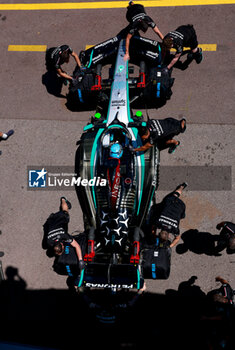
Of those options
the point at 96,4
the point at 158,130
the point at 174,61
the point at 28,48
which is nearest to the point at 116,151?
the point at 158,130

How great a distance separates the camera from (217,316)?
20.4 ft

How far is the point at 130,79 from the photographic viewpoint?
8195 millimetres

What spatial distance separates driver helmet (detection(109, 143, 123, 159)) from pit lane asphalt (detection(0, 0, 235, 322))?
70.5 inches

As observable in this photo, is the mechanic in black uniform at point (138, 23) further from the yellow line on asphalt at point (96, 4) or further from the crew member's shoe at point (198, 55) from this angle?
the yellow line on asphalt at point (96, 4)

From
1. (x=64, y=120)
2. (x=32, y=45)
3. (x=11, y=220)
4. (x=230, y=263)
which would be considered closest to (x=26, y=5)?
(x=32, y=45)

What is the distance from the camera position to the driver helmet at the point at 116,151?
6.96 m

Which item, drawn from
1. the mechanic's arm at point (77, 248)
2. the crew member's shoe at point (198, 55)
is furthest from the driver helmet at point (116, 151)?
the crew member's shoe at point (198, 55)

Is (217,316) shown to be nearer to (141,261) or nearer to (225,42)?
(141,261)

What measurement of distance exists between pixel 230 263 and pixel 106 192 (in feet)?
11.2

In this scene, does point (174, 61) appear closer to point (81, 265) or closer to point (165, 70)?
point (165, 70)

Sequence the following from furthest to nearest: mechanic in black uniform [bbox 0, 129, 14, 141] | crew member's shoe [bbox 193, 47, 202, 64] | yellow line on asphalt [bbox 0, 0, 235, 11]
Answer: yellow line on asphalt [bbox 0, 0, 235, 11]
mechanic in black uniform [bbox 0, 129, 14, 141]
crew member's shoe [bbox 193, 47, 202, 64]

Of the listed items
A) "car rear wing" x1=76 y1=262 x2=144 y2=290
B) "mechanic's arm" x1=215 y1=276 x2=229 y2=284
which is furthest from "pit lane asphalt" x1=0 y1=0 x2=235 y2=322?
"car rear wing" x1=76 y1=262 x2=144 y2=290

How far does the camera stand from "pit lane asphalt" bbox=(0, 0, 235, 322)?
8039mm

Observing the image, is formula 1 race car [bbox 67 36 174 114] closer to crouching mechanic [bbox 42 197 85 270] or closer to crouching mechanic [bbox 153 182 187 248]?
crouching mechanic [bbox 153 182 187 248]
